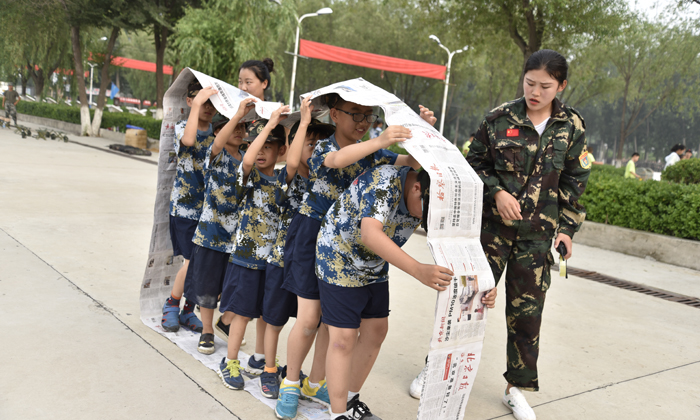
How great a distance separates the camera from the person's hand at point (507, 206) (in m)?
2.57

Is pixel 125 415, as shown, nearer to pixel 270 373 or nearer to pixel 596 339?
pixel 270 373

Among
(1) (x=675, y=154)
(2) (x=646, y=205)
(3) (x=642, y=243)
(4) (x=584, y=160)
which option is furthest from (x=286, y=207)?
(1) (x=675, y=154)

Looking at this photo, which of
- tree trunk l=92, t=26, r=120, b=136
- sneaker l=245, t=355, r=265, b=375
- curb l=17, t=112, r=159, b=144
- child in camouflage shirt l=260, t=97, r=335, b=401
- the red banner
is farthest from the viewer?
the red banner

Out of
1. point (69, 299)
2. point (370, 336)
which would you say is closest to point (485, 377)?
point (370, 336)

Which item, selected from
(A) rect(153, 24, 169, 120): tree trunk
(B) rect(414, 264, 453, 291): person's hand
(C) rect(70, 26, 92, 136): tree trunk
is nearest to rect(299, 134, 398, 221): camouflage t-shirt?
(B) rect(414, 264, 453, 291): person's hand

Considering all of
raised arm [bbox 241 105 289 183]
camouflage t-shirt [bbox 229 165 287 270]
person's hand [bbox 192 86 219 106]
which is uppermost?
person's hand [bbox 192 86 219 106]

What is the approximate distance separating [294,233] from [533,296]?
119cm

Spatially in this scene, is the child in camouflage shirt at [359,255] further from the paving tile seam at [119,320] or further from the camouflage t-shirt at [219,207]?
the camouflage t-shirt at [219,207]

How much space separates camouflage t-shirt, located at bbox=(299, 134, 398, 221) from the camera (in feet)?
8.02

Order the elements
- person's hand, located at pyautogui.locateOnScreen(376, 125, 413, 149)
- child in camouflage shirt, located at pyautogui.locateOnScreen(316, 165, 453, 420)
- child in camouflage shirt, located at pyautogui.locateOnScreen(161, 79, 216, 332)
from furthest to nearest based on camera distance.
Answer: child in camouflage shirt, located at pyautogui.locateOnScreen(161, 79, 216, 332) → child in camouflage shirt, located at pyautogui.locateOnScreen(316, 165, 453, 420) → person's hand, located at pyautogui.locateOnScreen(376, 125, 413, 149)

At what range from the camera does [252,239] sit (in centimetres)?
288

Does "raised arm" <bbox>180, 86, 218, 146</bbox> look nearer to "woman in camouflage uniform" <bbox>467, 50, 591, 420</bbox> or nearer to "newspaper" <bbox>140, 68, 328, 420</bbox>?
"newspaper" <bbox>140, 68, 328, 420</bbox>

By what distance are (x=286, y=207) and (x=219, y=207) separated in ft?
1.84

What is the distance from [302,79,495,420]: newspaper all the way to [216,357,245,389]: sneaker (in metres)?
1.18
